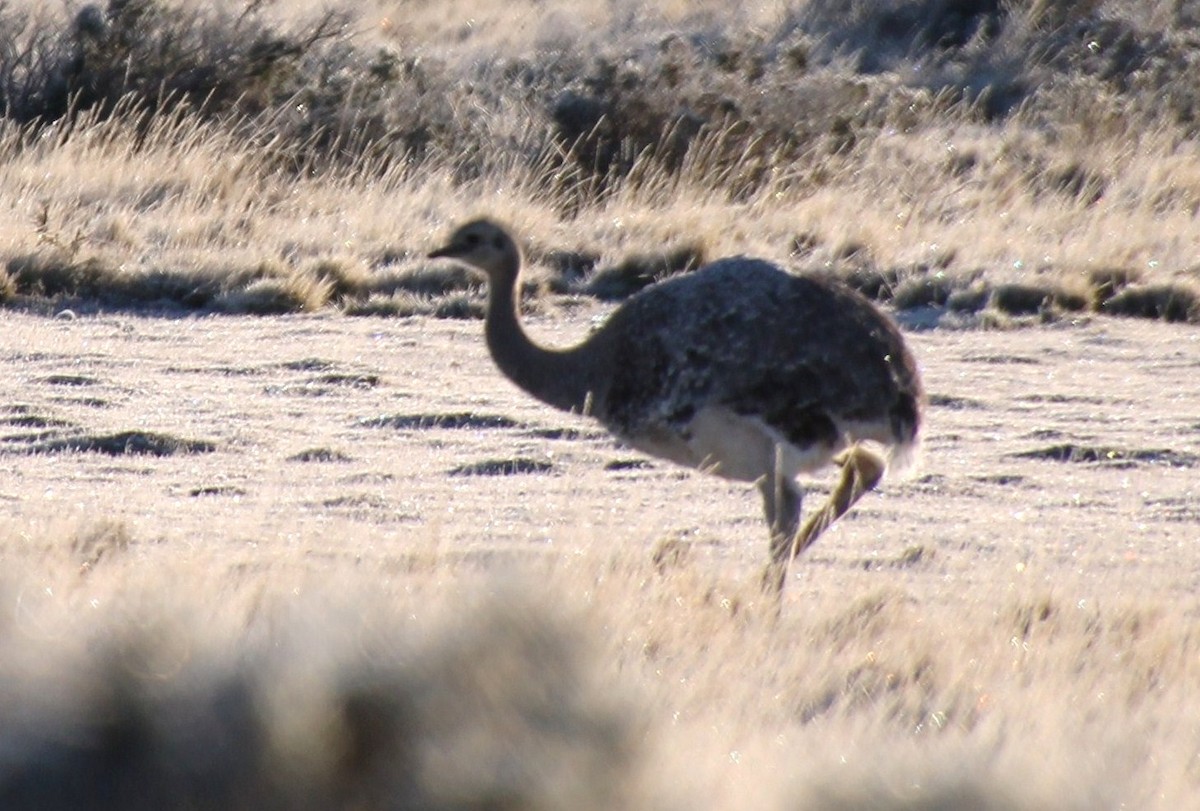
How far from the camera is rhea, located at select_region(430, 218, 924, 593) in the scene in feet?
19.7

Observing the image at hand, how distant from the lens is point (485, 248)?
287 inches

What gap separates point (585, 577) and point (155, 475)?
9.03ft

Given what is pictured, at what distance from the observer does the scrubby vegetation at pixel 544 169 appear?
1169 centimetres

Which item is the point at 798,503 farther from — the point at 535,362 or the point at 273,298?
the point at 273,298

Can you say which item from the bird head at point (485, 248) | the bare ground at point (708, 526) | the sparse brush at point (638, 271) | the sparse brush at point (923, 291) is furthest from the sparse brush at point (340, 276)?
the bird head at point (485, 248)

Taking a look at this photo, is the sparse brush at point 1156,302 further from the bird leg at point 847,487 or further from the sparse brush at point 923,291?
the bird leg at point 847,487

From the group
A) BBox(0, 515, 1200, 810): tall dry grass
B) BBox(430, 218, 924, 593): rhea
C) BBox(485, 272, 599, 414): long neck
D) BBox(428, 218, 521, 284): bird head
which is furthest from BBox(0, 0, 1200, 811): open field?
BBox(428, 218, 521, 284): bird head

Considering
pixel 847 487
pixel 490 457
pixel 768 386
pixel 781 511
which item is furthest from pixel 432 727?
pixel 490 457

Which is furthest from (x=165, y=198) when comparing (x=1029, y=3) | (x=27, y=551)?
(x=1029, y=3)

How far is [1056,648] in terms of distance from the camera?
544cm

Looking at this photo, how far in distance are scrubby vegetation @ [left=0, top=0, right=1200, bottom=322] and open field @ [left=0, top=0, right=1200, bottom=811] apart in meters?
0.04

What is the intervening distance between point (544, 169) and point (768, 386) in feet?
26.9

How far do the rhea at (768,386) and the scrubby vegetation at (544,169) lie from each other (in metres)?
5.11

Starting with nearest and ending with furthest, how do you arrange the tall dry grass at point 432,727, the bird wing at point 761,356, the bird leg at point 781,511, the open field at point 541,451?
the tall dry grass at point 432,727
the open field at point 541,451
the bird wing at point 761,356
the bird leg at point 781,511
